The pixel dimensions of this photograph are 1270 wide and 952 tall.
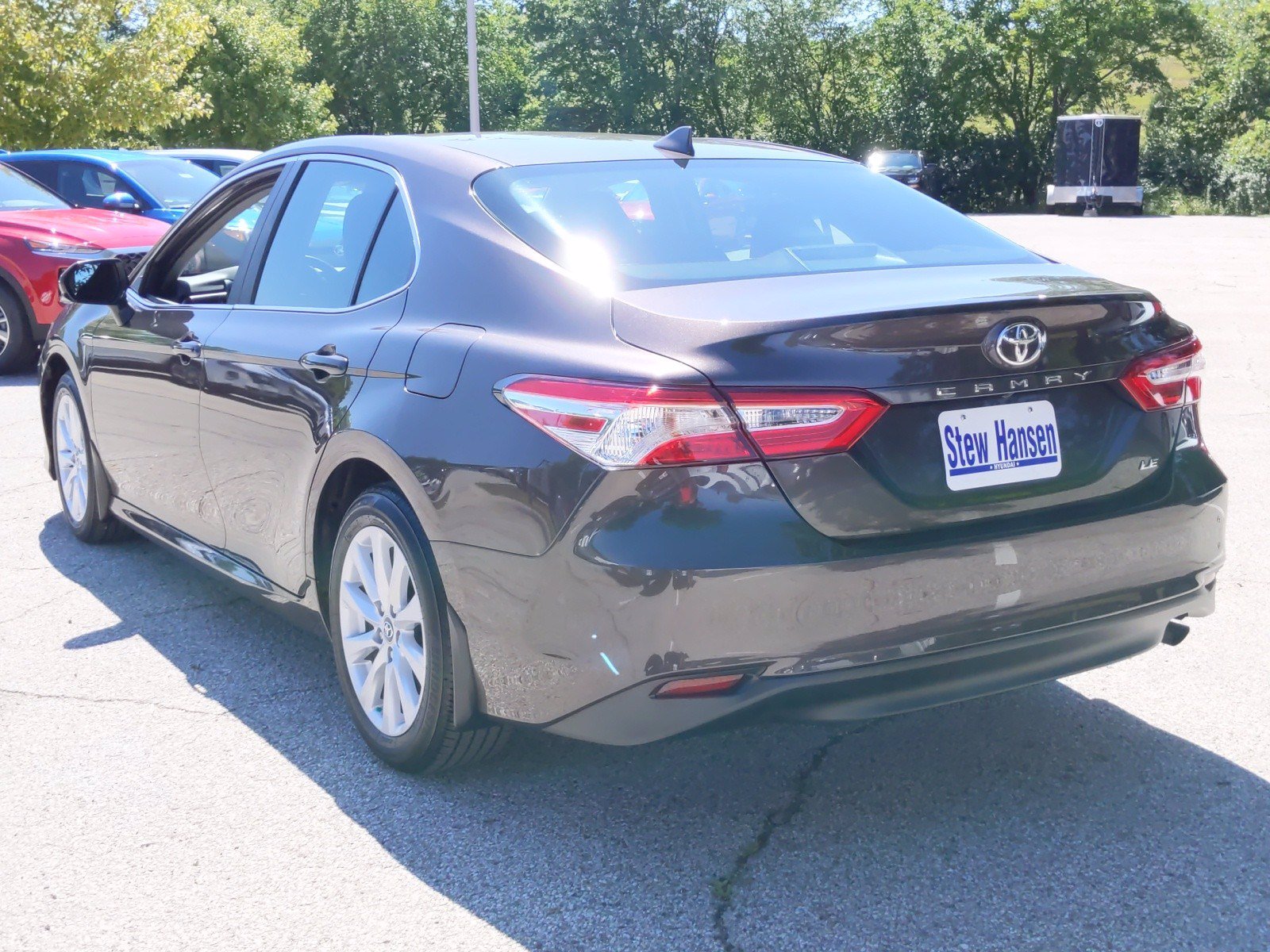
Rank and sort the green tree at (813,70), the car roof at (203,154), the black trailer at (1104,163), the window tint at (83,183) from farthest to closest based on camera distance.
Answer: the green tree at (813,70), the black trailer at (1104,163), the car roof at (203,154), the window tint at (83,183)

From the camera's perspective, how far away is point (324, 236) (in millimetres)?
3992

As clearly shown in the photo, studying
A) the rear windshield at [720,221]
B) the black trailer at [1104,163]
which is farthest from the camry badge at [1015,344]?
the black trailer at [1104,163]

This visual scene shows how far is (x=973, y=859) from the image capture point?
3062 mm

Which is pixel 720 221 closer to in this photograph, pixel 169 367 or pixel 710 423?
pixel 710 423

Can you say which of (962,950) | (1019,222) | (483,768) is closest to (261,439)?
(483,768)

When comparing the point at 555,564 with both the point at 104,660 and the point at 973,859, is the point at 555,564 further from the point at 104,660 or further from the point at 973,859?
the point at 104,660

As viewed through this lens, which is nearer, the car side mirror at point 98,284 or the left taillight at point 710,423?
the left taillight at point 710,423

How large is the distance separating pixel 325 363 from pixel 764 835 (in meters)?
1.62

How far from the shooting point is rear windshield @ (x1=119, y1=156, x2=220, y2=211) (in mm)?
12922

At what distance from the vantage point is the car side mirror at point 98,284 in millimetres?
4891

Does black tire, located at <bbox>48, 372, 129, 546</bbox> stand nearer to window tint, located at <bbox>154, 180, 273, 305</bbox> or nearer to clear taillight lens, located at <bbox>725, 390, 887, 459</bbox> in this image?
window tint, located at <bbox>154, 180, 273, 305</bbox>

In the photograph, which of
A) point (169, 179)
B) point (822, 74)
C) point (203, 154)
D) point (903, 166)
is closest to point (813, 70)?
point (822, 74)

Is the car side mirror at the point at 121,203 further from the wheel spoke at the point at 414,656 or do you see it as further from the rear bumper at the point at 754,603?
the rear bumper at the point at 754,603

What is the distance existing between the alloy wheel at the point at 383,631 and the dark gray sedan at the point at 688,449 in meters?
0.01
